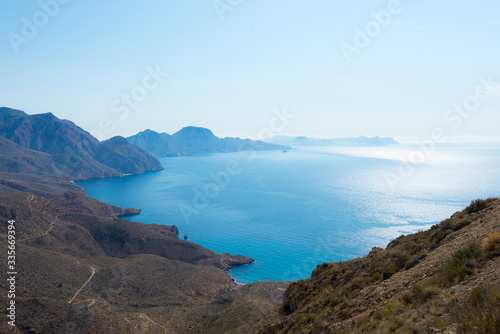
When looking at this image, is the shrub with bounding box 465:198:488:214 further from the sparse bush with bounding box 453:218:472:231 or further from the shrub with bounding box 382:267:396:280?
the shrub with bounding box 382:267:396:280

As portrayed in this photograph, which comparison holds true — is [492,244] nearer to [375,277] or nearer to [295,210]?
[375,277]

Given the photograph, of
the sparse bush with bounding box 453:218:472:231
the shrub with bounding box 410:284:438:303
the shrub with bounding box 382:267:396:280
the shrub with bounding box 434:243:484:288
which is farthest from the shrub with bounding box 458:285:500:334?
the sparse bush with bounding box 453:218:472:231

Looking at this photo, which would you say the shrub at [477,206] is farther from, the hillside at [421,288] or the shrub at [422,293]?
the shrub at [422,293]

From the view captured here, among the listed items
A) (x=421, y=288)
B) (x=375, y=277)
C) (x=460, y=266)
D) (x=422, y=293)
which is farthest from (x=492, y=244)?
(x=375, y=277)

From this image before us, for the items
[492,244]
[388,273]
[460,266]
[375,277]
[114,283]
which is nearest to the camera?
[460,266]

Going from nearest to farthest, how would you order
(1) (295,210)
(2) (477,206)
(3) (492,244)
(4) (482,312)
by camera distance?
(4) (482,312), (3) (492,244), (2) (477,206), (1) (295,210)

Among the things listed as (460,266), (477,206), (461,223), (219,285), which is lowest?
(219,285)

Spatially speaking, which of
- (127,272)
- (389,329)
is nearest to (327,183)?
(127,272)

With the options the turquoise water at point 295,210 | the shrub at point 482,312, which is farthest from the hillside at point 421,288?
the turquoise water at point 295,210
